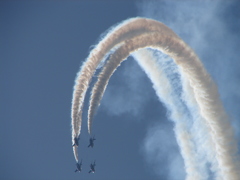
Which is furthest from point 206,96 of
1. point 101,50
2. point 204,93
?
point 101,50

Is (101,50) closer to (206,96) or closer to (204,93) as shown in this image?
(204,93)

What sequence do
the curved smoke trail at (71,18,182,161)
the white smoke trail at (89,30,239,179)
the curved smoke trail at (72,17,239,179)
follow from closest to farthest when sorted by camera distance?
the curved smoke trail at (71,18,182,161) < the curved smoke trail at (72,17,239,179) < the white smoke trail at (89,30,239,179)

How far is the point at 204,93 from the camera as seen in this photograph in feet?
144

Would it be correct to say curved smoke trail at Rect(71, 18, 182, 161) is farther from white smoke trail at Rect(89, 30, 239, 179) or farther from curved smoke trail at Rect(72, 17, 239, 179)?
white smoke trail at Rect(89, 30, 239, 179)

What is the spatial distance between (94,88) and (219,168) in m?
17.0

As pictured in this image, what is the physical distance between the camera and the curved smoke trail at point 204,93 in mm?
39375

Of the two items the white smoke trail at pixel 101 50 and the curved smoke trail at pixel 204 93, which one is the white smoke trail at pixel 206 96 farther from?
the white smoke trail at pixel 101 50

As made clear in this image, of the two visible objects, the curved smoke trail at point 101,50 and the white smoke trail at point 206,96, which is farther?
the white smoke trail at point 206,96

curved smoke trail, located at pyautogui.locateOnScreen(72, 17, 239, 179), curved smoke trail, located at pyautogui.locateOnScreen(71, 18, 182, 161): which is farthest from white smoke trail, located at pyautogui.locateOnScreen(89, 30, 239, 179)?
curved smoke trail, located at pyautogui.locateOnScreen(71, 18, 182, 161)

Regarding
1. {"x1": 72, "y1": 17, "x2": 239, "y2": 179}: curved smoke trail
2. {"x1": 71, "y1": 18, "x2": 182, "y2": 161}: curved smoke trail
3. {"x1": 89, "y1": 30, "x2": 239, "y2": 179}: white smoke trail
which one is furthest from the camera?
{"x1": 89, "y1": 30, "x2": 239, "y2": 179}: white smoke trail

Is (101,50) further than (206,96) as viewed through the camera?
No

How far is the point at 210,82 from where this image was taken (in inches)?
1711

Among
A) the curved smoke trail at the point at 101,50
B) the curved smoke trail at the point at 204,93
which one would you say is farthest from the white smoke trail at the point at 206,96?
the curved smoke trail at the point at 101,50

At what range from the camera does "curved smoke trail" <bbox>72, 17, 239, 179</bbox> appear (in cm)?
3938
